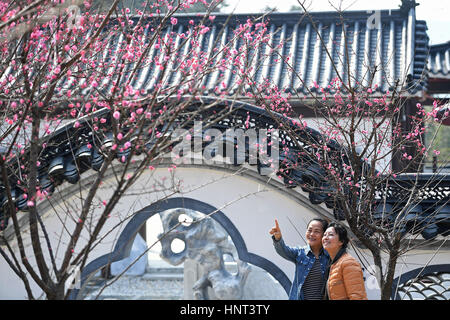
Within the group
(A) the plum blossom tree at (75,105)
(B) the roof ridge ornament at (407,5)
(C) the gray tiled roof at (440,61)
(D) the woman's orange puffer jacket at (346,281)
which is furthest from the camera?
(B) the roof ridge ornament at (407,5)

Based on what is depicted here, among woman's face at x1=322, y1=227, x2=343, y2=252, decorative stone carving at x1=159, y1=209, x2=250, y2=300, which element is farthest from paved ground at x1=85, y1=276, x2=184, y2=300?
woman's face at x1=322, y1=227, x2=343, y2=252

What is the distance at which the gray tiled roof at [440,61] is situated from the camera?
34.8ft

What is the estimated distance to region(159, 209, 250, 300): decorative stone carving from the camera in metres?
12.6

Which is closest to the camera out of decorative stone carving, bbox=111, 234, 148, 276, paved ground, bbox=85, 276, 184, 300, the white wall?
the white wall

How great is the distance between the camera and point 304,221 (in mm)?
7766

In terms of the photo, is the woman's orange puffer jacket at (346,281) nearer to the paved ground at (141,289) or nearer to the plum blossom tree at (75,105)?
the plum blossom tree at (75,105)

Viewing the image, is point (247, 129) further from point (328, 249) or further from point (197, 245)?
point (197, 245)

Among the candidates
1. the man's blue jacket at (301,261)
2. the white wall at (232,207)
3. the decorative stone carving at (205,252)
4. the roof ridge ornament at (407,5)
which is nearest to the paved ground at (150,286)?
the decorative stone carving at (205,252)

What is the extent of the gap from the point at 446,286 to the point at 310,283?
309 centimetres

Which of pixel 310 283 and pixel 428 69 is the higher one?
pixel 428 69

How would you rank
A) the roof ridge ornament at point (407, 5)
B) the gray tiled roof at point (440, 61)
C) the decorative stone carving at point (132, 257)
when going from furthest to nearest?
1. the decorative stone carving at point (132, 257)
2. the roof ridge ornament at point (407, 5)
3. the gray tiled roof at point (440, 61)

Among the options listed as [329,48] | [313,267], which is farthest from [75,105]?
[329,48]

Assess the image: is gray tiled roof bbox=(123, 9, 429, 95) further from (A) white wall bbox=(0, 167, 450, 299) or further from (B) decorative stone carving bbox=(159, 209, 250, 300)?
(B) decorative stone carving bbox=(159, 209, 250, 300)
